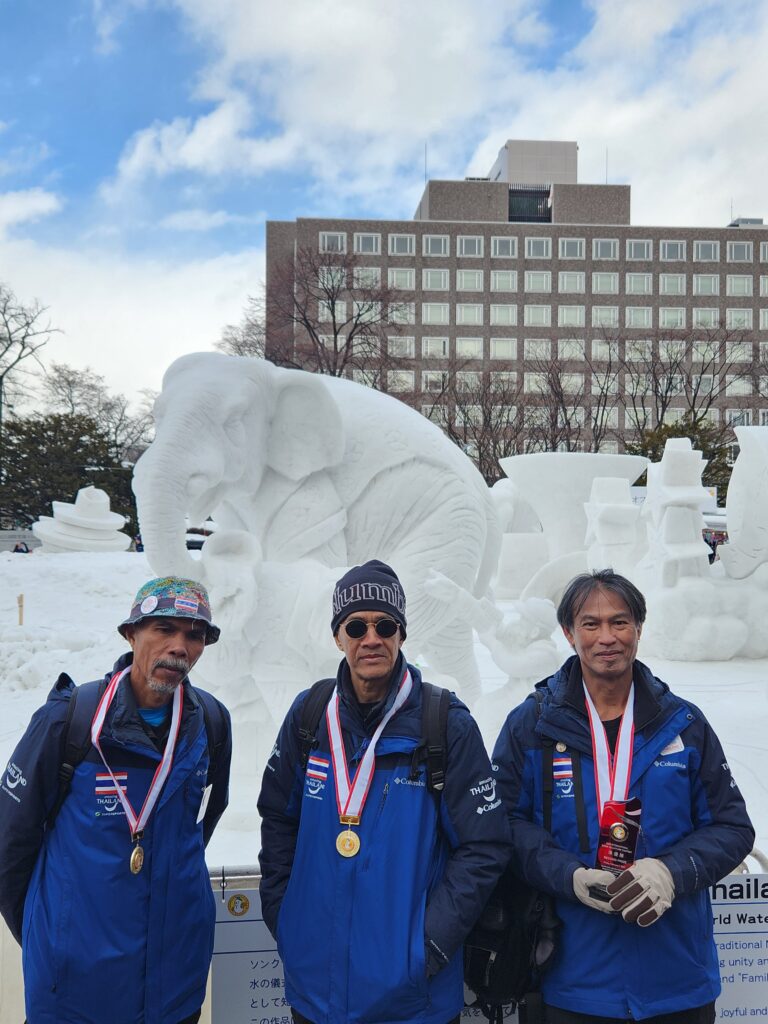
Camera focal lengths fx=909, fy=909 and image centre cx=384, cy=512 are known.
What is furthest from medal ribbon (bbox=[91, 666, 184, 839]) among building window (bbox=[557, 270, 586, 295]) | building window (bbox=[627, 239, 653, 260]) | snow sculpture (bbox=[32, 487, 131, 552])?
building window (bbox=[627, 239, 653, 260])

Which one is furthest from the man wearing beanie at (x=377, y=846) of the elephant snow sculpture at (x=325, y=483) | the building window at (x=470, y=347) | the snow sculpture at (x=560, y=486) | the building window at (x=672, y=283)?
the building window at (x=672, y=283)

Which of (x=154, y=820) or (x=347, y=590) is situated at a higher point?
(x=347, y=590)

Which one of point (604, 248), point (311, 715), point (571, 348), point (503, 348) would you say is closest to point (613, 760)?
point (311, 715)

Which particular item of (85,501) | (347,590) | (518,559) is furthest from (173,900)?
(85,501)

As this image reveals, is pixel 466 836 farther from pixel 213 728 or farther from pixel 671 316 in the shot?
pixel 671 316

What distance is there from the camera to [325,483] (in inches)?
160

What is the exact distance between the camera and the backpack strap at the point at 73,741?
5.59ft

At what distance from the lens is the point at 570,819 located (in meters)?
1.81

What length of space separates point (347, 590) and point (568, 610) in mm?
484

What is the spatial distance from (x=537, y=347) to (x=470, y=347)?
3974 millimetres

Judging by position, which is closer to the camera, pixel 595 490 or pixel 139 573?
pixel 595 490

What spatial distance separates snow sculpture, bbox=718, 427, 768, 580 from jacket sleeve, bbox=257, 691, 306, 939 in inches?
300

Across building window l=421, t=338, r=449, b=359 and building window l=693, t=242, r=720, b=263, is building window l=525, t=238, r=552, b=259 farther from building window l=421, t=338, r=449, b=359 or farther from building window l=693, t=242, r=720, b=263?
building window l=693, t=242, r=720, b=263

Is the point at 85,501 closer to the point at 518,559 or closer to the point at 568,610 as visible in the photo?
the point at 518,559
